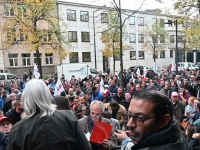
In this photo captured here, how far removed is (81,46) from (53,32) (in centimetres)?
1256

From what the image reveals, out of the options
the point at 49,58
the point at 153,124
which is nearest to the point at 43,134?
the point at 153,124

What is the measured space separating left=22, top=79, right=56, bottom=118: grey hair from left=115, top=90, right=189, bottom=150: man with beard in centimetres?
81

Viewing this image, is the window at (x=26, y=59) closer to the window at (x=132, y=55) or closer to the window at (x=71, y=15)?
the window at (x=71, y=15)

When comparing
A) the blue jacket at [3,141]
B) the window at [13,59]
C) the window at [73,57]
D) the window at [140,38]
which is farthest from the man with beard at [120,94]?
the window at [140,38]

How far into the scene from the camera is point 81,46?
34938 millimetres

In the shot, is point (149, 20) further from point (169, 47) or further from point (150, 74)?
point (150, 74)

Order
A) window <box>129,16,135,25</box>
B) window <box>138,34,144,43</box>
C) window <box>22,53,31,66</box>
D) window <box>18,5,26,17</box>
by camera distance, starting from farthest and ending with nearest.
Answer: window <box>138,34,144,43</box>
window <box>129,16,135,25</box>
window <box>22,53,31,66</box>
window <box>18,5,26,17</box>

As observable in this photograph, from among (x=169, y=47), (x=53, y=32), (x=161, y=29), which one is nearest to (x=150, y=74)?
(x=53, y=32)

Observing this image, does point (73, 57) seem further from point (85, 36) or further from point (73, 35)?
point (85, 36)

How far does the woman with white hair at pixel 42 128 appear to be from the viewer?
191 centimetres

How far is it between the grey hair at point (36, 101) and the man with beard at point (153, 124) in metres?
0.81

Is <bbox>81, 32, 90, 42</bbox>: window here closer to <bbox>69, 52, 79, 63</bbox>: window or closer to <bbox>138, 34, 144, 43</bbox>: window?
<bbox>69, 52, 79, 63</bbox>: window

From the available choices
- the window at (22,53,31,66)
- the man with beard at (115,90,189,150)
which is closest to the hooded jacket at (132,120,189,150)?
the man with beard at (115,90,189,150)

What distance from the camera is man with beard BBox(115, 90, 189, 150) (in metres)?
1.35
